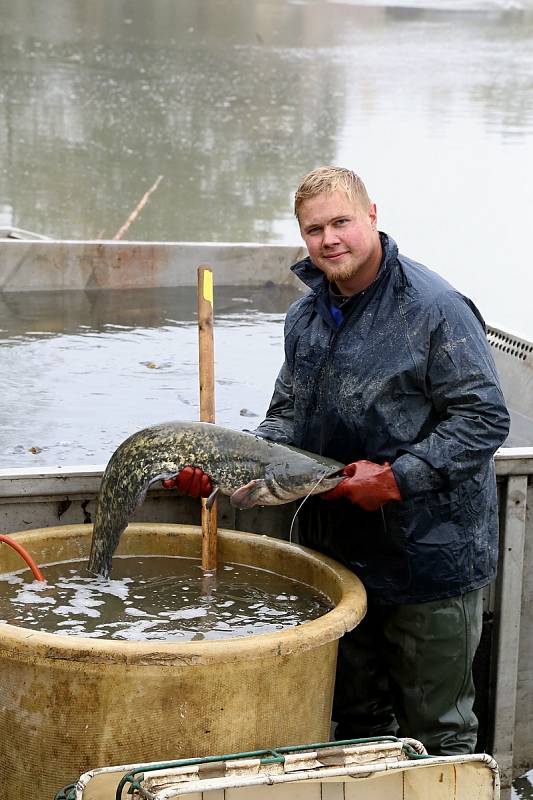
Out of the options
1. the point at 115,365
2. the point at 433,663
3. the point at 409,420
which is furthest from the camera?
the point at 115,365

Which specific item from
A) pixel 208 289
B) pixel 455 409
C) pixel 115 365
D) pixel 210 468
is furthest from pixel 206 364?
pixel 115 365

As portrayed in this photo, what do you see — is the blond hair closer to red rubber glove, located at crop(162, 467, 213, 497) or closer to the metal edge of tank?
red rubber glove, located at crop(162, 467, 213, 497)

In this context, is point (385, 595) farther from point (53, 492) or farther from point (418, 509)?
point (53, 492)

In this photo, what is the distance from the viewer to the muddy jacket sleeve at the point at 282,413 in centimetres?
372

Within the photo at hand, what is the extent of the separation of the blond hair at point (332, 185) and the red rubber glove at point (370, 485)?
30.9 inches

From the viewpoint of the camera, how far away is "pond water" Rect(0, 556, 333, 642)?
131 inches

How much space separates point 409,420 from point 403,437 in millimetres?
52

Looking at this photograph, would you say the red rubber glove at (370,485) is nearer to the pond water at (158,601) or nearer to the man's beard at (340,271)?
the pond water at (158,601)

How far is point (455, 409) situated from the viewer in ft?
10.7

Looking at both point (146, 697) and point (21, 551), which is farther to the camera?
point (21, 551)

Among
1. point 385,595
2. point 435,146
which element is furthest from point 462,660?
point 435,146

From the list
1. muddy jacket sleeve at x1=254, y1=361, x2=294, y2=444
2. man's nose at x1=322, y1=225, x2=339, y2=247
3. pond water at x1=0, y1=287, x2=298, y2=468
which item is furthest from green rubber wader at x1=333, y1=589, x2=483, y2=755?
pond water at x1=0, y1=287, x2=298, y2=468

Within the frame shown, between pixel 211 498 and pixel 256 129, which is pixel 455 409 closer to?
pixel 211 498

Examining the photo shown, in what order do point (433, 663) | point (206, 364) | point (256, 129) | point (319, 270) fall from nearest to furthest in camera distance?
point (433, 663) < point (319, 270) < point (206, 364) < point (256, 129)
